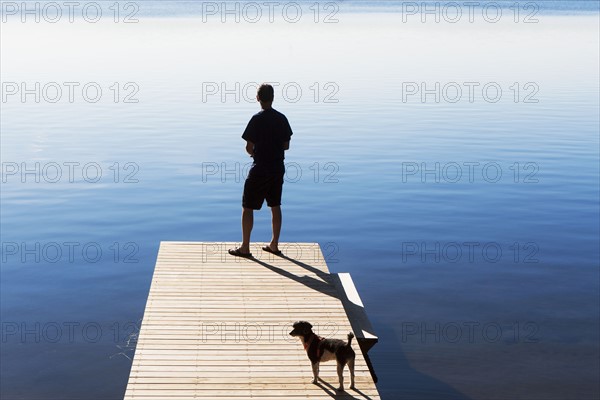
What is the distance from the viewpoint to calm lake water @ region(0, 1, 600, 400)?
12578 millimetres

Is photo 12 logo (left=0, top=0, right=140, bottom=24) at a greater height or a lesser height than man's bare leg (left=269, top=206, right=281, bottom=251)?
greater

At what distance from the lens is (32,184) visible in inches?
859

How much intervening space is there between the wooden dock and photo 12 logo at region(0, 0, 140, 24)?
77611 millimetres

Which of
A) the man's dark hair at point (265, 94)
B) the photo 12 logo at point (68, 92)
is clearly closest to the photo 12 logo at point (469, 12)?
the photo 12 logo at point (68, 92)

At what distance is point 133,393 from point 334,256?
8433 mm

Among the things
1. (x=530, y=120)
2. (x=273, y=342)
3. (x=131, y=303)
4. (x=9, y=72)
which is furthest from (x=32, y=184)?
(x=9, y=72)

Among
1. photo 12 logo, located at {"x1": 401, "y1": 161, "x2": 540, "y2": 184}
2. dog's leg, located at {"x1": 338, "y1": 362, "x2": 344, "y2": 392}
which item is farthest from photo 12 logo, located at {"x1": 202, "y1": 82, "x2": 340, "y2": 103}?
dog's leg, located at {"x1": 338, "y1": 362, "x2": 344, "y2": 392}

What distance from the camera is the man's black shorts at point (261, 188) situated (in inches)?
469

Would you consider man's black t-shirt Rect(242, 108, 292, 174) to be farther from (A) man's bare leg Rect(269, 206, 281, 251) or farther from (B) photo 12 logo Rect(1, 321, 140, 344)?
(B) photo 12 logo Rect(1, 321, 140, 344)

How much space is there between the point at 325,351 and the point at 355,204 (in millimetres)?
11440

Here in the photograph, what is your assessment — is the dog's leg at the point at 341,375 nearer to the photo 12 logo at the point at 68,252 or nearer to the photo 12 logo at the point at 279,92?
the photo 12 logo at the point at 68,252

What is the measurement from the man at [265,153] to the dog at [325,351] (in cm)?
359

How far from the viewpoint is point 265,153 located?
11.8m

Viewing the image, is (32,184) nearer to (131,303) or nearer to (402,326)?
(131,303)
